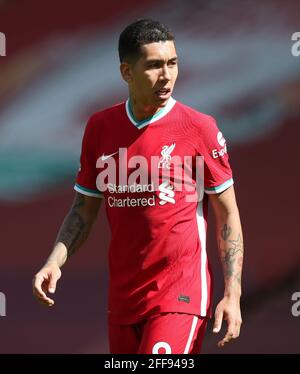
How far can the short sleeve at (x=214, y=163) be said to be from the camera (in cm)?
572

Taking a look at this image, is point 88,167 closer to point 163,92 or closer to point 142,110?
point 142,110

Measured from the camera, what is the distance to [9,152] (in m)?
8.03

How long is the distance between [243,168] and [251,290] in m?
0.83

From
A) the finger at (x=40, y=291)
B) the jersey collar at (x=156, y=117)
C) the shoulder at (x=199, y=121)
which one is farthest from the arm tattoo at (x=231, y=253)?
the finger at (x=40, y=291)

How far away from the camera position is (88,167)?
6.04 meters

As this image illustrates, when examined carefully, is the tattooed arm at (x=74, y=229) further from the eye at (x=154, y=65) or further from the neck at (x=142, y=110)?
the eye at (x=154, y=65)

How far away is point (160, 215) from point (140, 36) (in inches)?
34.9

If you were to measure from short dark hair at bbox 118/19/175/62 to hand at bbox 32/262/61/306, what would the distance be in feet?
3.64

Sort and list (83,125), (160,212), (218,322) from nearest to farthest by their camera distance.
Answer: (218,322)
(160,212)
(83,125)


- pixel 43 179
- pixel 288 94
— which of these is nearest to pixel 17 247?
pixel 43 179

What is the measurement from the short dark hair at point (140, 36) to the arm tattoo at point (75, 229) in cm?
81

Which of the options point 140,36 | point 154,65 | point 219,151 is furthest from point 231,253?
point 140,36

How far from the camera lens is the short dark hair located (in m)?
5.74

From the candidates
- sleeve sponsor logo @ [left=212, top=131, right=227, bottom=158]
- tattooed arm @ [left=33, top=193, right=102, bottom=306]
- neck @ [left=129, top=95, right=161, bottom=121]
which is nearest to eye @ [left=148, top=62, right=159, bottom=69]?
neck @ [left=129, top=95, right=161, bottom=121]
